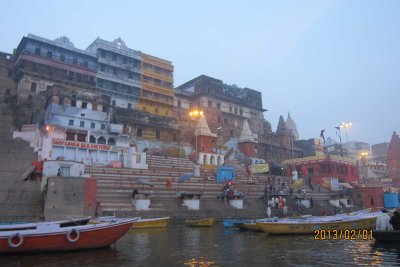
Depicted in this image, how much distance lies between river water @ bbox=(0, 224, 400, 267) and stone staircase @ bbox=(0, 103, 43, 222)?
1052 cm

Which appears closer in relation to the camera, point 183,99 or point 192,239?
point 192,239

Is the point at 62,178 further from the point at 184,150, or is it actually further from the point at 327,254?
the point at 184,150

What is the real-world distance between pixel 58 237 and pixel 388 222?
A: 1411 centimetres

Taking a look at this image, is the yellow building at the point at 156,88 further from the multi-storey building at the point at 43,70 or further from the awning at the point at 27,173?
the awning at the point at 27,173

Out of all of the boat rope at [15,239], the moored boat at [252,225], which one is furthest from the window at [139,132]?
the boat rope at [15,239]

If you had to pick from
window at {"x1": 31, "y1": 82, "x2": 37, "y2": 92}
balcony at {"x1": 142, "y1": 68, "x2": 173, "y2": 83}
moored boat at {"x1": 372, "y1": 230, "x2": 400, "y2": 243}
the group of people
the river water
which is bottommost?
the river water

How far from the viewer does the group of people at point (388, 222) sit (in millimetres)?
14766

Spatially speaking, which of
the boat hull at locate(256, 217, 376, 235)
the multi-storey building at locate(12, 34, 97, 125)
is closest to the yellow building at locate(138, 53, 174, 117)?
the multi-storey building at locate(12, 34, 97, 125)

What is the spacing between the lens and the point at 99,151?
38.2 m

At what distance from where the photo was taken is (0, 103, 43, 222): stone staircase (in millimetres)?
22562

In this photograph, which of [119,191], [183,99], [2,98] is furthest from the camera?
[183,99]

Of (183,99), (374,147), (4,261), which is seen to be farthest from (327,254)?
(374,147)

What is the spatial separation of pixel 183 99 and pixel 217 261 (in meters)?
53.7

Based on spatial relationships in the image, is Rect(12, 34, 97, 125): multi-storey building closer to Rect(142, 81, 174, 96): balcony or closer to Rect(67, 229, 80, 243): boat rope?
Rect(142, 81, 174, 96): balcony
